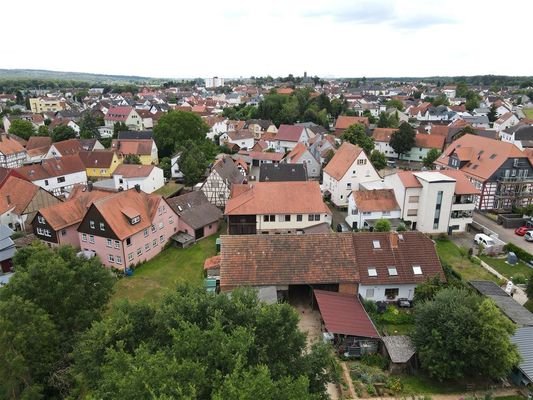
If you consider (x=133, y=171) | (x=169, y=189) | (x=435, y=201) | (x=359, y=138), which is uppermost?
(x=359, y=138)

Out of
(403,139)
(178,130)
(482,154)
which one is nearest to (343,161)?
(482,154)

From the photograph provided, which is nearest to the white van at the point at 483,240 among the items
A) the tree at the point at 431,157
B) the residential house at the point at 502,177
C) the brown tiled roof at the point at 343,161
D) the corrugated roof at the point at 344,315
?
the residential house at the point at 502,177

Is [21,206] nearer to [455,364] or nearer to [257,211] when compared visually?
[257,211]

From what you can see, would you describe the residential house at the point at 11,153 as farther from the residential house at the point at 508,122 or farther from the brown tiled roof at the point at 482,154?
the residential house at the point at 508,122

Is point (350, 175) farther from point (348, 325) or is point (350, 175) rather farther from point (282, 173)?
point (348, 325)

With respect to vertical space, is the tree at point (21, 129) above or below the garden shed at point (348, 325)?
above

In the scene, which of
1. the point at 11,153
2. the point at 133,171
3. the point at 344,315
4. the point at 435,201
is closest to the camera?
the point at 344,315

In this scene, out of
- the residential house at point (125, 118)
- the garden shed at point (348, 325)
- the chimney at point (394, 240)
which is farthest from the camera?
the residential house at point (125, 118)

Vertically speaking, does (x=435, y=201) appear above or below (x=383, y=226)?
above
